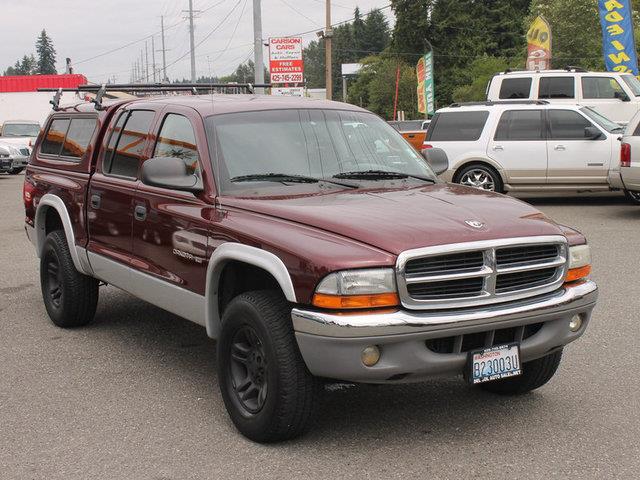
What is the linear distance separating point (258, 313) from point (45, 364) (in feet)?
7.86

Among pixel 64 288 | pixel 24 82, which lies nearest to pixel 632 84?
pixel 64 288

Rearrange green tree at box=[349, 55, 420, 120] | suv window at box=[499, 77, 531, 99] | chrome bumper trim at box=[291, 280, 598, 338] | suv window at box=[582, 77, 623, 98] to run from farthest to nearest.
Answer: green tree at box=[349, 55, 420, 120] < suv window at box=[499, 77, 531, 99] < suv window at box=[582, 77, 623, 98] < chrome bumper trim at box=[291, 280, 598, 338]

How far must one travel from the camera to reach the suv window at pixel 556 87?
1850 cm

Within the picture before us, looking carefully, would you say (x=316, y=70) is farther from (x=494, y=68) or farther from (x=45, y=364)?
(x=45, y=364)

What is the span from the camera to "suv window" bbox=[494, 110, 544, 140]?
1532 cm

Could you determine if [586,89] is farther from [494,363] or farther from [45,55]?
[45,55]

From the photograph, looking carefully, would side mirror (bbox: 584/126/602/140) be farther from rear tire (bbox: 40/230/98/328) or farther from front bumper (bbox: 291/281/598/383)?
front bumper (bbox: 291/281/598/383)

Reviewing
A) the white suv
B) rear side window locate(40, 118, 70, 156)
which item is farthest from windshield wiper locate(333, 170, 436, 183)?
the white suv

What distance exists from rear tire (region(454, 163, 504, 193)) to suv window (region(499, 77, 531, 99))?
4000 mm

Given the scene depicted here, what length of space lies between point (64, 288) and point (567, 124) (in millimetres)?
10795

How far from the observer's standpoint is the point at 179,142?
214 inches

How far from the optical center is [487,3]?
7850 cm

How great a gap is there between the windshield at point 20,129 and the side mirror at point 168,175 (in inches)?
1043

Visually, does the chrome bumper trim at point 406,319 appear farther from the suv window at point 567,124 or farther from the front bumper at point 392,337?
the suv window at point 567,124
